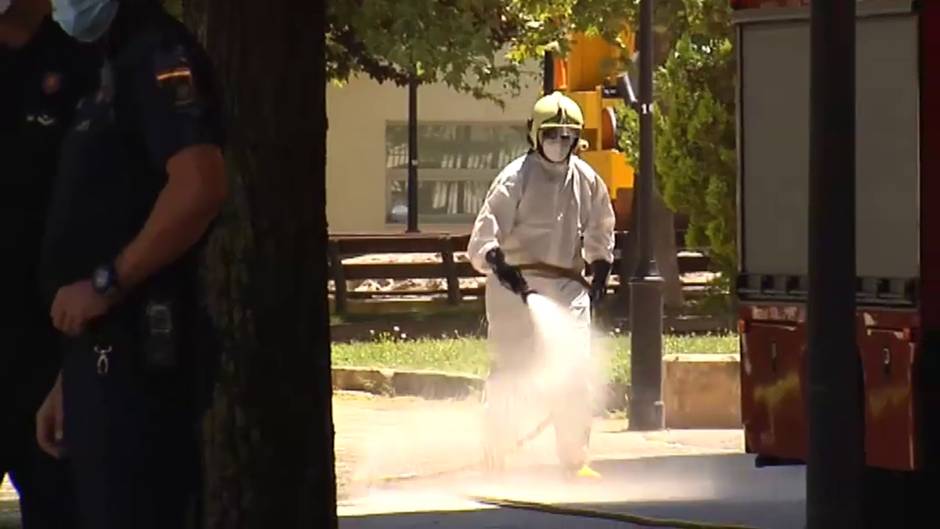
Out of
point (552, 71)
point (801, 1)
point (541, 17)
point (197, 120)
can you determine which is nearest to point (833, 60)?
point (801, 1)

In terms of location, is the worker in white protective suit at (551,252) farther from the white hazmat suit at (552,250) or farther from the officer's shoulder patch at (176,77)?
the officer's shoulder patch at (176,77)

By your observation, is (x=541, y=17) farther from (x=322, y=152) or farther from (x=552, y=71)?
(x=322, y=152)

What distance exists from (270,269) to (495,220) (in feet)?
17.7

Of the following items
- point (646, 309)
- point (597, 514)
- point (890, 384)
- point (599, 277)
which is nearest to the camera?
point (890, 384)

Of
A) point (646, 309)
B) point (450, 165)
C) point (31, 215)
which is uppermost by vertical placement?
point (450, 165)

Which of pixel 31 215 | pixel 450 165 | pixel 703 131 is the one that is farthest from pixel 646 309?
pixel 450 165

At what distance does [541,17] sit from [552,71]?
7.52m

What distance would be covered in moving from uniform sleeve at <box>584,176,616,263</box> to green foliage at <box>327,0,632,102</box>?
10.2 m

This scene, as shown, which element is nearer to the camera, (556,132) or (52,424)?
(52,424)

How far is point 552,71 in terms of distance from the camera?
32.6 metres

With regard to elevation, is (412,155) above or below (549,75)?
below

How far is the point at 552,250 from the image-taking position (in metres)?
12.7

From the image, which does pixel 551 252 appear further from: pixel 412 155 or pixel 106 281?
pixel 412 155

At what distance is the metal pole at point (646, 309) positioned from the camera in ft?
49.5
